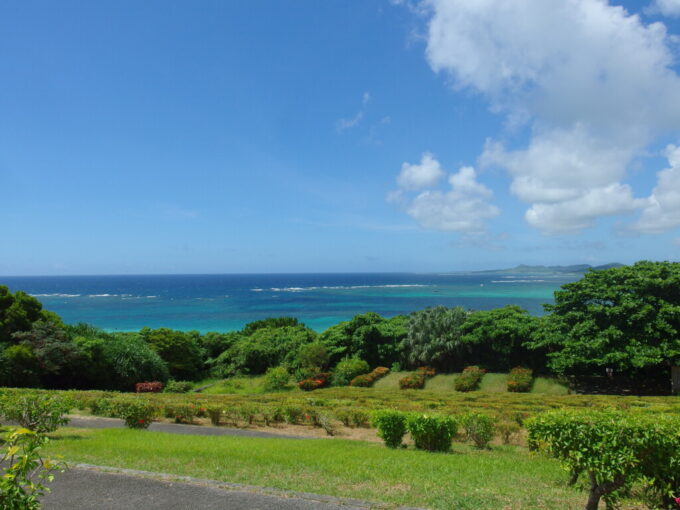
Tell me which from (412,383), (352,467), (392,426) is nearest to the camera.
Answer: (352,467)

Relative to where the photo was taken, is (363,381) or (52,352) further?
(363,381)

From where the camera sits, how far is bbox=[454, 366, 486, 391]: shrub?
1008 inches

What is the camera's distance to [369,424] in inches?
550

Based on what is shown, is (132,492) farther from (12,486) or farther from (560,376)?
(560,376)

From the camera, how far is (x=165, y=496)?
6332 millimetres

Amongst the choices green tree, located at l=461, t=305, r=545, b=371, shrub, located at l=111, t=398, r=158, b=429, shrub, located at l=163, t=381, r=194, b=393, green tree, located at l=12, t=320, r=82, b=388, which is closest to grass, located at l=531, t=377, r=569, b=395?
green tree, located at l=461, t=305, r=545, b=371

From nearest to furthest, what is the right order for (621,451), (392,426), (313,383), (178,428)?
1. (621,451)
2. (392,426)
3. (178,428)
4. (313,383)

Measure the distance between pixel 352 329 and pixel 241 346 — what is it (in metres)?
Result: 10.9

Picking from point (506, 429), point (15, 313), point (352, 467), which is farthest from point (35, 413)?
point (15, 313)

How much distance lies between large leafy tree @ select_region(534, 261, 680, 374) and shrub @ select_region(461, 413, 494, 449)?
44.6 feet

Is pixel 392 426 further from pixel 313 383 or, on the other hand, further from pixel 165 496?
pixel 313 383

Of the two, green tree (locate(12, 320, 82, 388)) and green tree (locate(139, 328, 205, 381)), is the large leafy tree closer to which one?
green tree (locate(12, 320, 82, 388))

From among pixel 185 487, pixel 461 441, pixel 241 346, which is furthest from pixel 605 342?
pixel 241 346

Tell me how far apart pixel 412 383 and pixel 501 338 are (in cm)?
678
